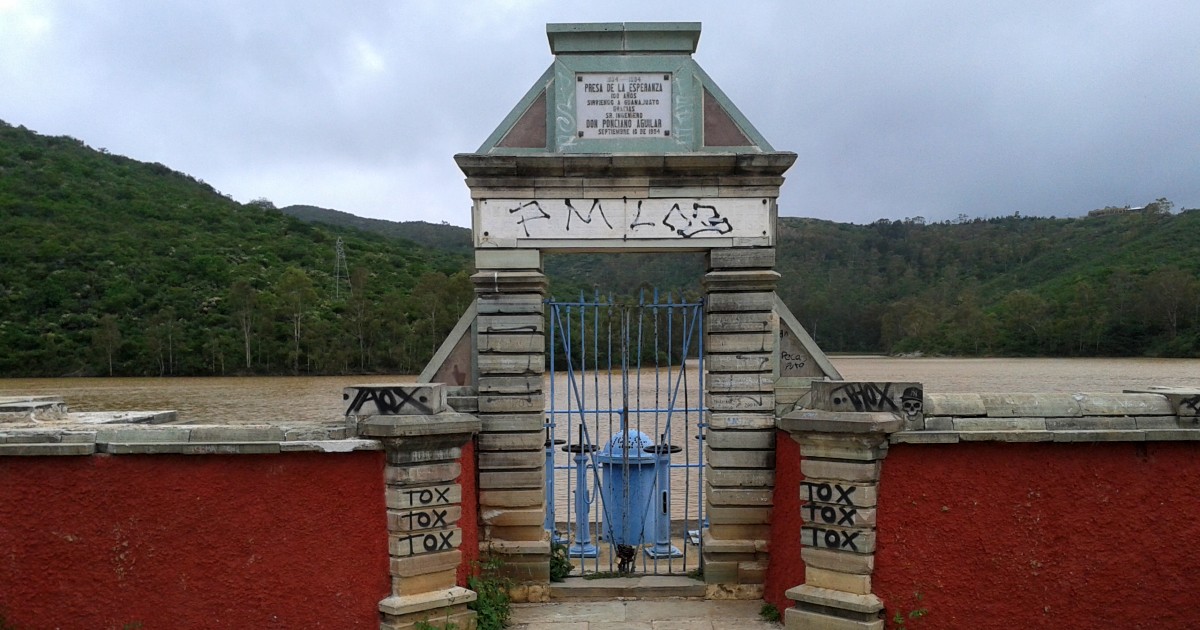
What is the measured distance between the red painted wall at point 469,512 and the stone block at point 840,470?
2.60 meters

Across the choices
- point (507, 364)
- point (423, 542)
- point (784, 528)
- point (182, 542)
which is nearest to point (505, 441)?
point (507, 364)

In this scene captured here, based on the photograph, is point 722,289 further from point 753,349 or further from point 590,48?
point 590,48

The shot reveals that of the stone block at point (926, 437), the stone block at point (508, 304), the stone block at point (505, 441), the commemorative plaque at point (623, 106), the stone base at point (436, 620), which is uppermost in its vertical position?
the commemorative plaque at point (623, 106)

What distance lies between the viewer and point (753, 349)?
23.4 feet

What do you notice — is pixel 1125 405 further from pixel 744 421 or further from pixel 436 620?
pixel 436 620

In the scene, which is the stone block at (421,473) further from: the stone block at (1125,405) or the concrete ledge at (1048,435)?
the stone block at (1125,405)

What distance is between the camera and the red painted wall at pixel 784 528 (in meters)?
6.40

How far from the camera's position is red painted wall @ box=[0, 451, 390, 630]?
18.7ft

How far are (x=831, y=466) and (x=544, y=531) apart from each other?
2703 mm

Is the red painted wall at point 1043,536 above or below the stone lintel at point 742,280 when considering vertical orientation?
below

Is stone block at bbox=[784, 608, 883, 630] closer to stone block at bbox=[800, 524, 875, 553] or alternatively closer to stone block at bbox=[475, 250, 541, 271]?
stone block at bbox=[800, 524, 875, 553]

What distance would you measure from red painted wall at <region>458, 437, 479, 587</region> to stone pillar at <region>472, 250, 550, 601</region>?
11 centimetres

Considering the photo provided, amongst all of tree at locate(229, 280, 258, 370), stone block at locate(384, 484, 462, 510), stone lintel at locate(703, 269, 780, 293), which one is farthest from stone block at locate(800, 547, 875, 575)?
tree at locate(229, 280, 258, 370)

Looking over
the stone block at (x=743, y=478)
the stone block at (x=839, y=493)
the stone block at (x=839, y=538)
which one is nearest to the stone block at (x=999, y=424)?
the stone block at (x=839, y=493)
